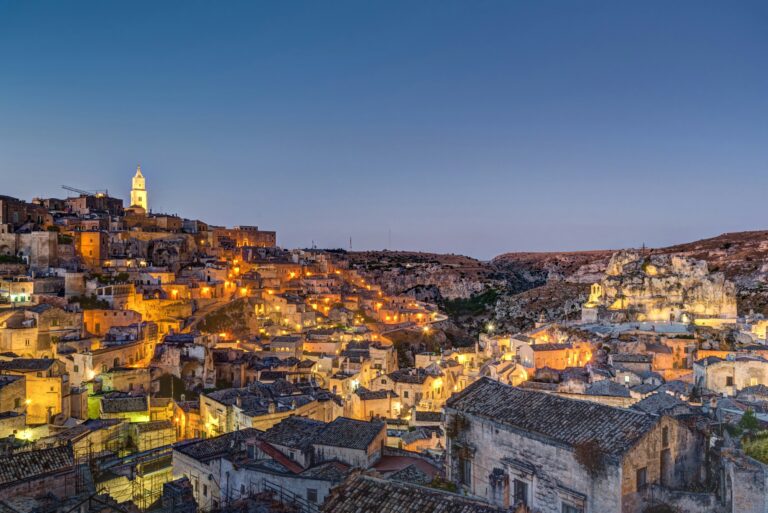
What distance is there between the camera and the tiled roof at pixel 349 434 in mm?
19156

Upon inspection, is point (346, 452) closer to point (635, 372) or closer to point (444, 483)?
point (444, 483)

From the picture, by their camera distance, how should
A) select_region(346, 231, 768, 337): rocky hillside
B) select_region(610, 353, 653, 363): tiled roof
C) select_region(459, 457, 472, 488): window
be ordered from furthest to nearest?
select_region(346, 231, 768, 337): rocky hillside → select_region(610, 353, 653, 363): tiled roof → select_region(459, 457, 472, 488): window

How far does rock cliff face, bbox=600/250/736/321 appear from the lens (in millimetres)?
52656

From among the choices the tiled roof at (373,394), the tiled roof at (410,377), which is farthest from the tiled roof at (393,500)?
the tiled roof at (410,377)

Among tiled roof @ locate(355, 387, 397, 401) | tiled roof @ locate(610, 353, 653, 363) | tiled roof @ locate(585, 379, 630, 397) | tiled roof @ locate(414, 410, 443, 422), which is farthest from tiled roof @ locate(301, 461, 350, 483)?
tiled roof @ locate(610, 353, 653, 363)

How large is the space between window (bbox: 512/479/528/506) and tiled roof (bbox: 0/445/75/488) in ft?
40.3

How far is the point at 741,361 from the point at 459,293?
76.6m

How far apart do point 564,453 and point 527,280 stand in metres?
123

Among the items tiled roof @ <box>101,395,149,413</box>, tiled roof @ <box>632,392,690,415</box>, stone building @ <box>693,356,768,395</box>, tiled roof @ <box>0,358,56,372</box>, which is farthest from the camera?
stone building @ <box>693,356,768,395</box>

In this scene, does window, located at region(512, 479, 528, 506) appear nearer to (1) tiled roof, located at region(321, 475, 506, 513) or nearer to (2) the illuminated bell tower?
(1) tiled roof, located at region(321, 475, 506, 513)

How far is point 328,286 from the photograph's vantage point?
237 ft

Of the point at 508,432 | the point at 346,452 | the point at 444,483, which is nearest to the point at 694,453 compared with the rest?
the point at 508,432

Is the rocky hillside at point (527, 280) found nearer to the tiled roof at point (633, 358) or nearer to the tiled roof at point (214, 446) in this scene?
the tiled roof at point (633, 358)

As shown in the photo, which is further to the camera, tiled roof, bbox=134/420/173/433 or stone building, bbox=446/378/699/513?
tiled roof, bbox=134/420/173/433
